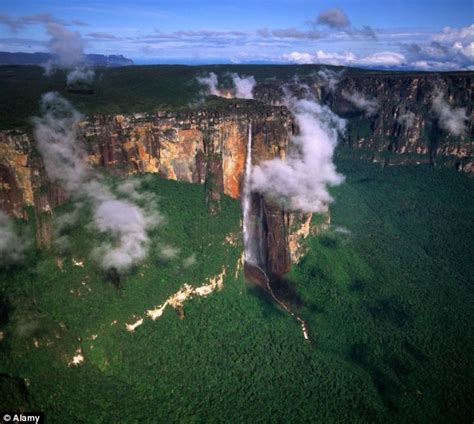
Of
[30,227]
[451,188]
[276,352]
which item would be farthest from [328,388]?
[451,188]

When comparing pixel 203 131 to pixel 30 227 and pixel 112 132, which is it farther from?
pixel 30 227

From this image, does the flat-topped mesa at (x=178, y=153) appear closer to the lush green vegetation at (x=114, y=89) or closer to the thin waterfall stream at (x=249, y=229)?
the thin waterfall stream at (x=249, y=229)

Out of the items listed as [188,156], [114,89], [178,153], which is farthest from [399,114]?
[178,153]

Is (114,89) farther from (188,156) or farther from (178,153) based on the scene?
(188,156)

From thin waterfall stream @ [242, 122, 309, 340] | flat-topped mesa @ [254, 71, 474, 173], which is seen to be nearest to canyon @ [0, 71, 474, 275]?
thin waterfall stream @ [242, 122, 309, 340]

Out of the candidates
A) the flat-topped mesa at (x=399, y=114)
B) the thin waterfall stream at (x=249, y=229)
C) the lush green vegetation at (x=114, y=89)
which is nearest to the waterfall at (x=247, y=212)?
the thin waterfall stream at (x=249, y=229)
